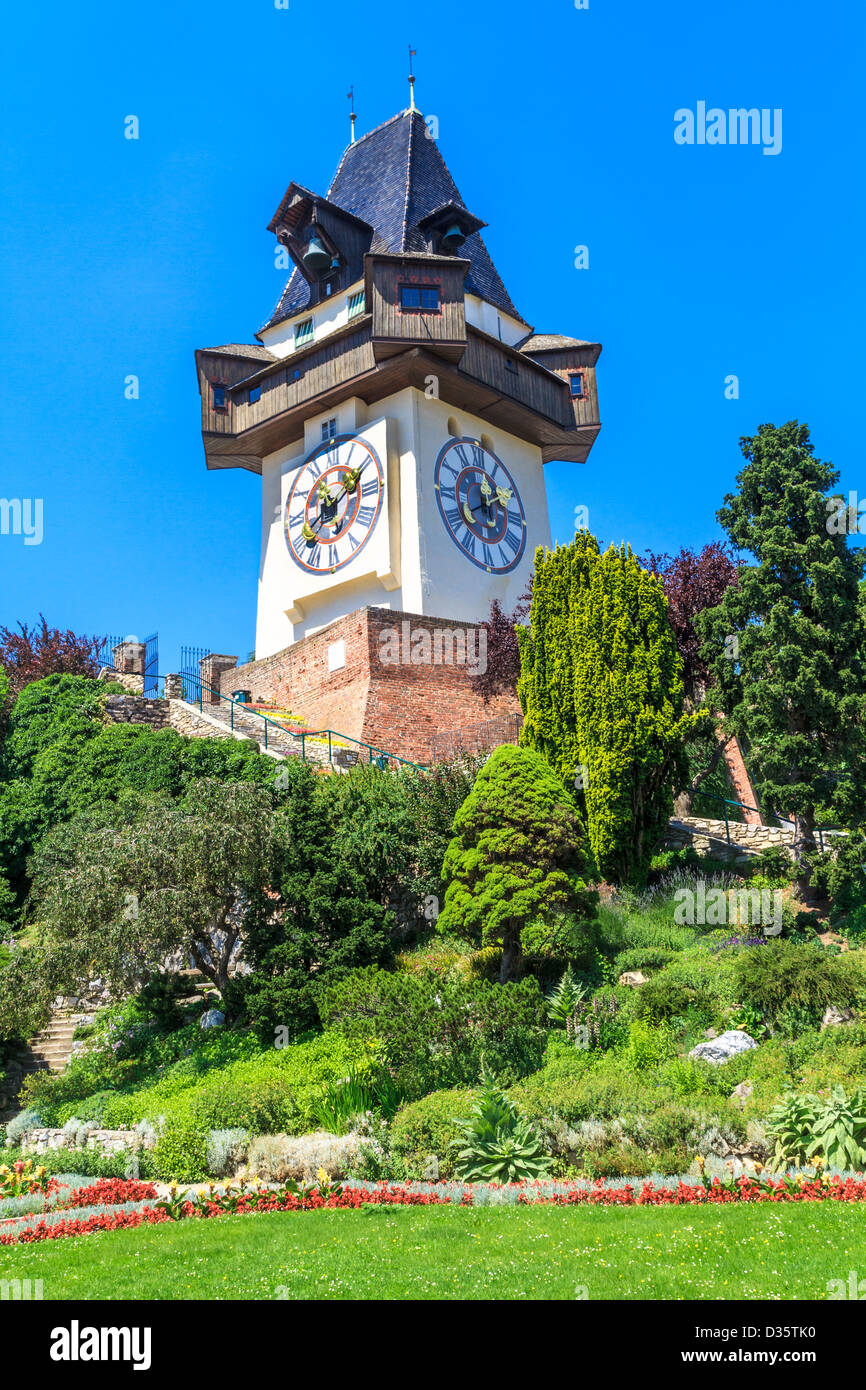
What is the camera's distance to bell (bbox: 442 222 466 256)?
102 ft

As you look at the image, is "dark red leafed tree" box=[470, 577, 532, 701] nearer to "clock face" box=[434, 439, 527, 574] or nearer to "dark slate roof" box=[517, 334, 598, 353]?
"clock face" box=[434, 439, 527, 574]

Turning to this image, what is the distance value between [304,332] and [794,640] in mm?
A: 21014

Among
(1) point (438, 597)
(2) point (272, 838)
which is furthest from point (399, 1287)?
(1) point (438, 597)

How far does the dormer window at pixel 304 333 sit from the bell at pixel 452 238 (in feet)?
14.8

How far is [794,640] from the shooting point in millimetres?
16594

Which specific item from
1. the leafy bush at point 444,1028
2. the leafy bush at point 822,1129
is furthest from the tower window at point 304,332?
the leafy bush at point 822,1129

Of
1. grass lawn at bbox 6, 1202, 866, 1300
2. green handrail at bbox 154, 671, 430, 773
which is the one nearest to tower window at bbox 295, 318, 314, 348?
green handrail at bbox 154, 671, 430, 773

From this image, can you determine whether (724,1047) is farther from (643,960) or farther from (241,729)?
(241,729)

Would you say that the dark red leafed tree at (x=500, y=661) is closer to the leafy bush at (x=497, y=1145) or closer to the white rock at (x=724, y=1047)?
the white rock at (x=724, y=1047)

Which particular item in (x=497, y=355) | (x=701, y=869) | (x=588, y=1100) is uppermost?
(x=497, y=355)

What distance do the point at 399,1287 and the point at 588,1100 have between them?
4.23 meters
